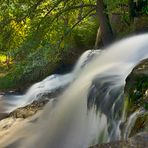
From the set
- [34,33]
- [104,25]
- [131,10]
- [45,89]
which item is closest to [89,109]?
[34,33]

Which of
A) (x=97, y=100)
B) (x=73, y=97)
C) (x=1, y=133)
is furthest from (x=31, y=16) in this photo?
(x=97, y=100)

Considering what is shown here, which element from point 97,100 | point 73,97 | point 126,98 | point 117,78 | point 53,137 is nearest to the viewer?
point 126,98

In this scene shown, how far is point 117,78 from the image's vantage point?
378 inches

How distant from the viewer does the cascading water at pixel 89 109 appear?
843 cm

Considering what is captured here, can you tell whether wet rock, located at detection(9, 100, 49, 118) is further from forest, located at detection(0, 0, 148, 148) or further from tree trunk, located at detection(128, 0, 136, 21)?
tree trunk, located at detection(128, 0, 136, 21)

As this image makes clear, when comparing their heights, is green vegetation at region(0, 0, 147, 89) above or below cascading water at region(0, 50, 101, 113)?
above

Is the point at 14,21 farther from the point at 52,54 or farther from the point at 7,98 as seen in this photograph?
the point at 7,98

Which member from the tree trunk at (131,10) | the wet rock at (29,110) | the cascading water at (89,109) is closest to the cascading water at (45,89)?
the cascading water at (89,109)

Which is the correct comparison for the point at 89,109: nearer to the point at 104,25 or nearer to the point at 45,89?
the point at 45,89

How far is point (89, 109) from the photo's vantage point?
9.34 meters

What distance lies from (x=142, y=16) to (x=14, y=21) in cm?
435

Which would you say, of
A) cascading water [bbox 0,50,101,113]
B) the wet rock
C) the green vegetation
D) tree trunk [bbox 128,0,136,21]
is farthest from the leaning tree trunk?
the wet rock

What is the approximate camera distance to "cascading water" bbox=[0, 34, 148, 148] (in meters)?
8.43

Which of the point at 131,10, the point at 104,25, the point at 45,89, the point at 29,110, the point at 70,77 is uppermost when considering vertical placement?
the point at 131,10
